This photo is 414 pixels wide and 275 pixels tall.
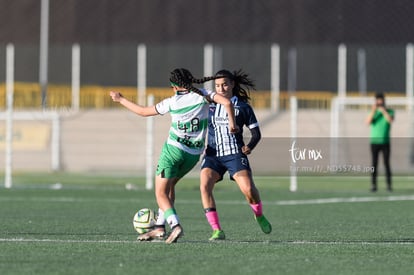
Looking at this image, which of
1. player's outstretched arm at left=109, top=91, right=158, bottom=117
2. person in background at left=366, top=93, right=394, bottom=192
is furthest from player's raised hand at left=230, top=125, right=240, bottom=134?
person in background at left=366, top=93, right=394, bottom=192

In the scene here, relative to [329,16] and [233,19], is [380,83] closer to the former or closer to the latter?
[329,16]

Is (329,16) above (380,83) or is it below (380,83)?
above

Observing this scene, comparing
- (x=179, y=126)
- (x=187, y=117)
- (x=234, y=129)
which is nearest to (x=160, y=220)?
(x=179, y=126)

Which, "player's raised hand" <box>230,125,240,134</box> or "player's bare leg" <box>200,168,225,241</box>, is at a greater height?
"player's raised hand" <box>230,125,240,134</box>

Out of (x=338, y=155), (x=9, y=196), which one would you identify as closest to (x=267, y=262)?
(x=9, y=196)

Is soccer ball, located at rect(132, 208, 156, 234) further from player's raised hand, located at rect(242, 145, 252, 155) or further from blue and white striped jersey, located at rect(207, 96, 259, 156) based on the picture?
player's raised hand, located at rect(242, 145, 252, 155)

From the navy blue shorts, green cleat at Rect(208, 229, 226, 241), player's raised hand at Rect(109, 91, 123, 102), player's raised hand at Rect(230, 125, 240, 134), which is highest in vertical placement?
player's raised hand at Rect(109, 91, 123, 102)

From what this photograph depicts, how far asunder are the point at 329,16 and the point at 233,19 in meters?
3.47

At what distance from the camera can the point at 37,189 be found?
25750 millimetres

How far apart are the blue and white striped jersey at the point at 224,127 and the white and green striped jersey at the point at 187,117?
544mm

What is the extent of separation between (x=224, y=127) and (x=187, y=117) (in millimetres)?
765

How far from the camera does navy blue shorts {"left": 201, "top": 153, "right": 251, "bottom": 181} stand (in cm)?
1379

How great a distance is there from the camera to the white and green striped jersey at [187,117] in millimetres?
13164

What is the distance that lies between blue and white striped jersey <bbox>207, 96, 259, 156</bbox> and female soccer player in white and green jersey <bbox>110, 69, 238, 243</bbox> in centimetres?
50
